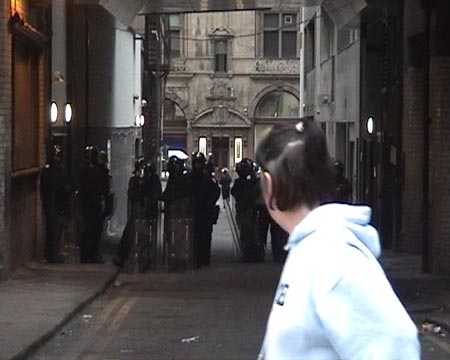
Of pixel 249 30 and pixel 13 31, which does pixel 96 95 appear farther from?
pixel 249 30

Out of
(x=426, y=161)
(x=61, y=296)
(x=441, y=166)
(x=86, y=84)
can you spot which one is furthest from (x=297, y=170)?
(x=86, y=84)

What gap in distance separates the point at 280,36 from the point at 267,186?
61.8 m

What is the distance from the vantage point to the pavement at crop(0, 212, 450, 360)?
38.6 ft

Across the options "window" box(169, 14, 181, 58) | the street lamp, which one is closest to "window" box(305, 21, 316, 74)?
the street lamp

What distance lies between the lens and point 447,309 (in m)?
14.5

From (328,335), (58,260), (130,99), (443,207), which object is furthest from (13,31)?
(130,99)

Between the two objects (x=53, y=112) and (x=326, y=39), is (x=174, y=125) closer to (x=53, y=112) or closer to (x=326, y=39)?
(x=326, y=39)

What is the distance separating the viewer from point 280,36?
64500 mm

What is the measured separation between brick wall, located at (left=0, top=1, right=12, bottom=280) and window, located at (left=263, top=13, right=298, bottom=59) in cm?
4596

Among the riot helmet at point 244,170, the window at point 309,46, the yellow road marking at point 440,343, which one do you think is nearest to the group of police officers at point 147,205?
the riot helmet at point 244,170

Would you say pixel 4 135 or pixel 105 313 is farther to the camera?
pixel 4 135

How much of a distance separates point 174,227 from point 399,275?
12.6 ft

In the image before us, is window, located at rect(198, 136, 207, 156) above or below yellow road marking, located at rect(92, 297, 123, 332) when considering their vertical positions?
above

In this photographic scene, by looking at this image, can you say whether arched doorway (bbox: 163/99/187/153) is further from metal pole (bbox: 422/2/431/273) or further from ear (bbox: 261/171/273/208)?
ear (bbox: 261/171/273/208)
